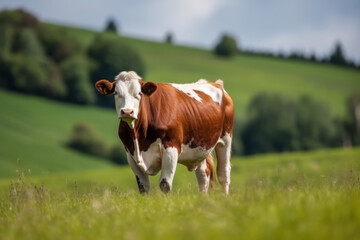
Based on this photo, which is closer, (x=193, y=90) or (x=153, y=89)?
(x=153, y=89)

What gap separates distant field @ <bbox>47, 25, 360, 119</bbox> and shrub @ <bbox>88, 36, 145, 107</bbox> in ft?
10.3

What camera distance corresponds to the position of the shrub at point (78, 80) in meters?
88.0

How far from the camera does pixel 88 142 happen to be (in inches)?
2923

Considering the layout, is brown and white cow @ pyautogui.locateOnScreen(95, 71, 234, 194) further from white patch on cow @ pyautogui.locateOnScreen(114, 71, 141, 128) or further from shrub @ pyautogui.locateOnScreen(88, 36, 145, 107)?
shrub @ pyautogui.locateOnScreen(88, 36, 145, 107)

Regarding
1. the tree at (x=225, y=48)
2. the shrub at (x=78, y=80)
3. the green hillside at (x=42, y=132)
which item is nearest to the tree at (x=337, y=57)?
the tree at (x=225, y=48)

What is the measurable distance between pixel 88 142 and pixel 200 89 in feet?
207

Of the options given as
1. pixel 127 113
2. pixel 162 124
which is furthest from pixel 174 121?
pixel 127 113

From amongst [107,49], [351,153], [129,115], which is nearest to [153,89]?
[129,115]

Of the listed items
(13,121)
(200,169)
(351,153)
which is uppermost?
(200,169)

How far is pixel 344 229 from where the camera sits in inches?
233

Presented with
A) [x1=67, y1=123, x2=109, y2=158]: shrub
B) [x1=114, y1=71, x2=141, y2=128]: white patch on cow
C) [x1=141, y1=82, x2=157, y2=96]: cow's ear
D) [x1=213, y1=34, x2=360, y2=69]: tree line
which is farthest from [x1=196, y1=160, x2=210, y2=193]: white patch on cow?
[x1=213, y1=34, x2=360, y2=69]: tree line

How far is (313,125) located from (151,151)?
8604 cm

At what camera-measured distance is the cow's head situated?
9.95 metres

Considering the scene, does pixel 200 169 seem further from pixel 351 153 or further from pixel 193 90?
pixel 351 153
